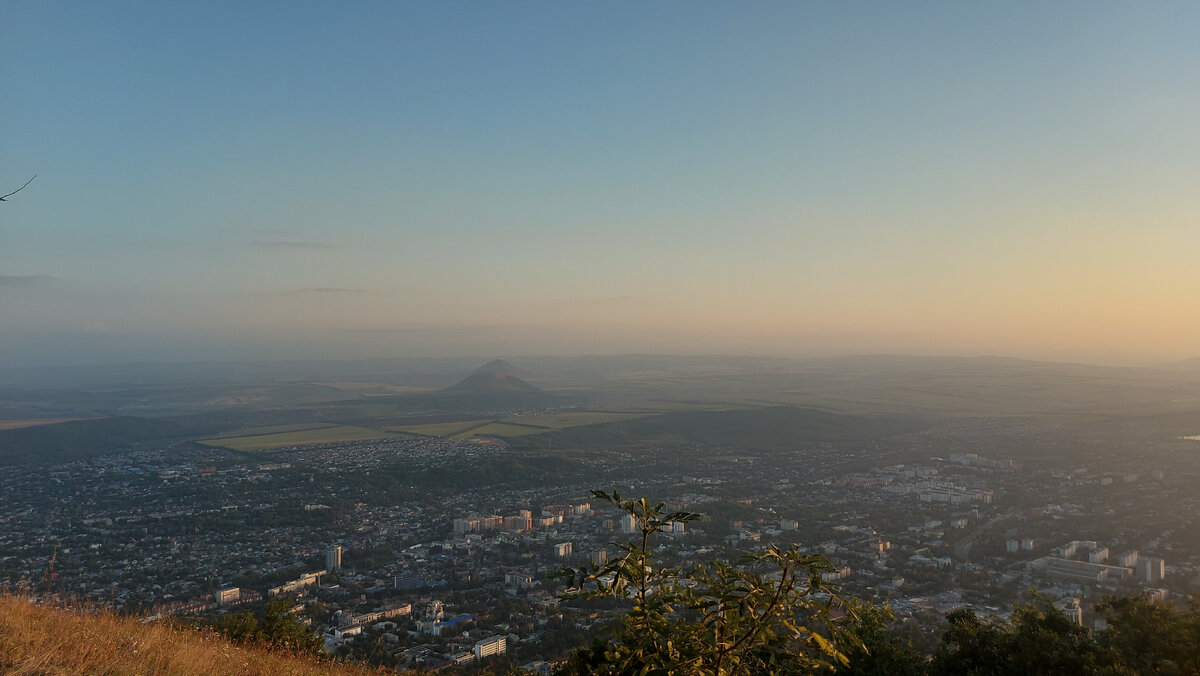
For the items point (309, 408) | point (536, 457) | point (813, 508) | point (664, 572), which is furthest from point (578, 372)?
point (664, 572)

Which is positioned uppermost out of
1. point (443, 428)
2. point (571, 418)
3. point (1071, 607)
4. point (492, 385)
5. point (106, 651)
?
point (106, 651)

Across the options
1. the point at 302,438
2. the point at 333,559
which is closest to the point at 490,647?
the point at 333,559

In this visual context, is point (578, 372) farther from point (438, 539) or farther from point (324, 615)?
point (324, 615)

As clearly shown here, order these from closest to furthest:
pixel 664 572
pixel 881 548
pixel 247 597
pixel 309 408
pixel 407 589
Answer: pixel 664 572, pixel 247 597, pixel 407 589, pixel 881 548, pixel 309 408

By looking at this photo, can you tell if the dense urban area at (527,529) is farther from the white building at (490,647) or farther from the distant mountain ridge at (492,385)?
the distant mountain ridge at (492,385)

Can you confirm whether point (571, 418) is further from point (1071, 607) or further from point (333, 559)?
point (1071, 607)

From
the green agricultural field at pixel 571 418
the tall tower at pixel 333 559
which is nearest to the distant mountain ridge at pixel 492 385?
the green agricultural field at pixel 571 418
